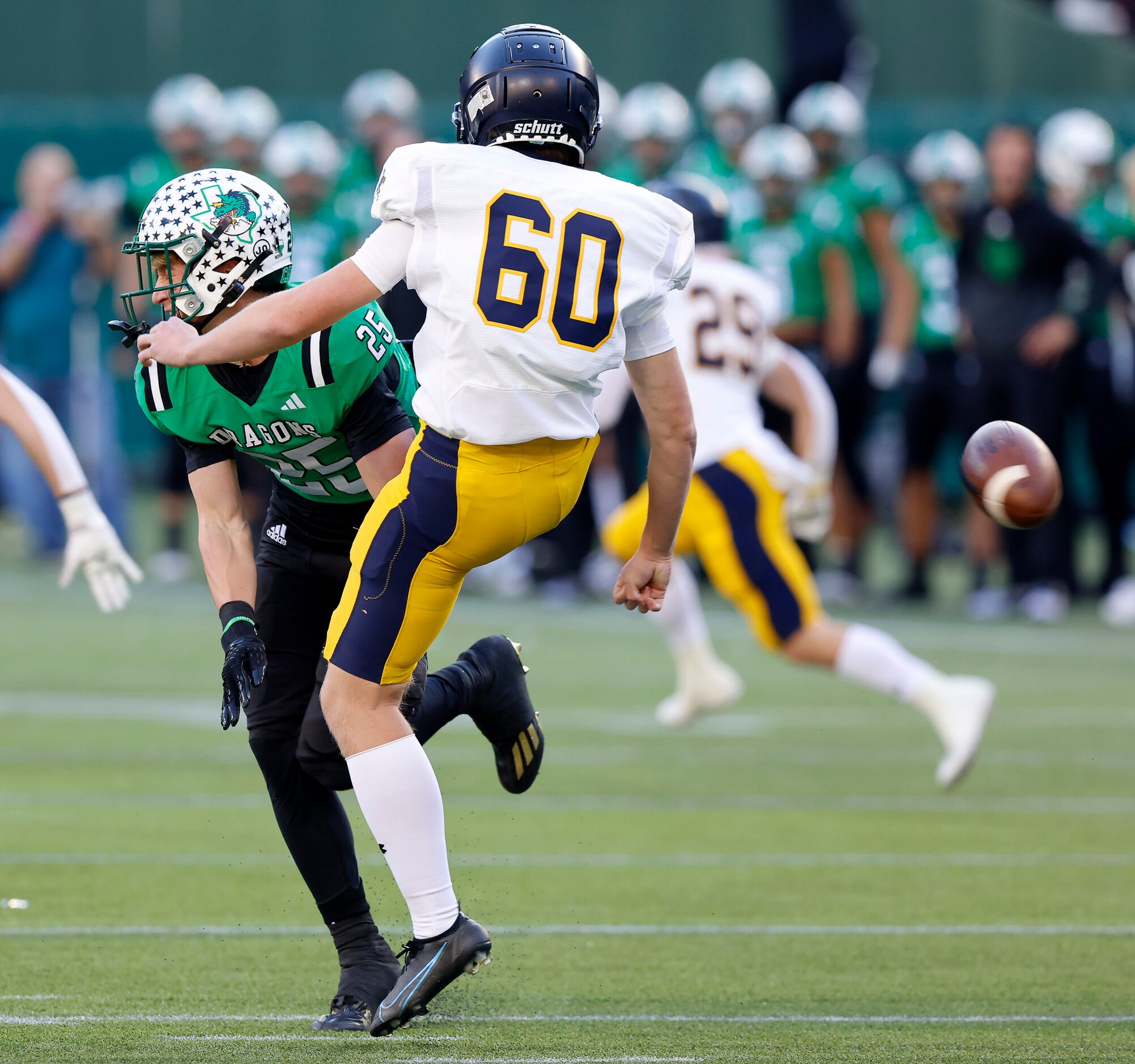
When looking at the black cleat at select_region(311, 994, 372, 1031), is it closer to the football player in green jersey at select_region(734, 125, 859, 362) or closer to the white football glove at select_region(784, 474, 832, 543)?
the white football glove at select_region(784, 474, 832, 543)

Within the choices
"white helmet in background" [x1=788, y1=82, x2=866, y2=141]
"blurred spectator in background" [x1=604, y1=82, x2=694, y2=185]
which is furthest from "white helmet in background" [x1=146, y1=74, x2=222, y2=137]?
"white helmet in background" [x1=788, y1=82, x2=866, y2=141]

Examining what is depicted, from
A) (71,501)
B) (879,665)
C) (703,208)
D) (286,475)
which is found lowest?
(879,665)

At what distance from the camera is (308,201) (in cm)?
1207

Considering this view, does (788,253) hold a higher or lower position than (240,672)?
higher

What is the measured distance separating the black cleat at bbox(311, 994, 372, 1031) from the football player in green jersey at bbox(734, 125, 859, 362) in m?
7.83

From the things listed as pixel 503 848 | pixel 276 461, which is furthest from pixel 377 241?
pixel 503 848

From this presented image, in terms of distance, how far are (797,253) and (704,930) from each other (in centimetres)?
718

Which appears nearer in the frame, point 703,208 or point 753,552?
point 753,552

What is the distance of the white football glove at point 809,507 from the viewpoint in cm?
701

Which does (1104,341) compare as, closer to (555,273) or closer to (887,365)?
(887,365)

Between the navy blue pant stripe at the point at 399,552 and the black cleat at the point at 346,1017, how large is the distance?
63cm

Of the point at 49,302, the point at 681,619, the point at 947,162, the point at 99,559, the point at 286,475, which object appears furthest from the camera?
the point at 49,302

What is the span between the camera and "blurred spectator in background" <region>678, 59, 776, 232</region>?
11703 millimetres

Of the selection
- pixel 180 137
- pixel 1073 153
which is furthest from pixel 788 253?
pixel 180 137
